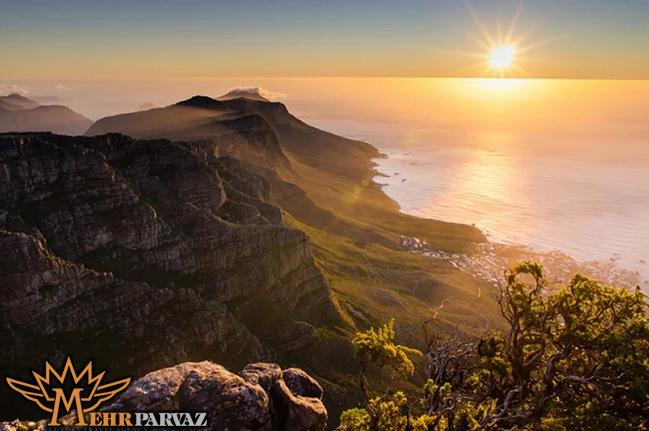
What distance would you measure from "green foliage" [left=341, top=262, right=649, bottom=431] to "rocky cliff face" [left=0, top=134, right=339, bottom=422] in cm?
4943

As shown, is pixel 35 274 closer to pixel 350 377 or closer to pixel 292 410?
pixel 292 410

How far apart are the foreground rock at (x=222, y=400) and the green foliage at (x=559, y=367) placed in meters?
4.48

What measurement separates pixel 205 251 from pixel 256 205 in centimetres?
3533

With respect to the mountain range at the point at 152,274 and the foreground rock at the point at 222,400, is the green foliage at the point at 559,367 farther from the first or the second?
the mountain range at the point at 152,274

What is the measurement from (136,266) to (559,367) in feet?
230

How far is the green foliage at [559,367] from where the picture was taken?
24688 mm

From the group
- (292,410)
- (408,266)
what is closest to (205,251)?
(292,410)

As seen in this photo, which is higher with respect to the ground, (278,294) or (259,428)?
(259,428)

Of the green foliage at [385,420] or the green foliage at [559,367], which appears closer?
the green foliage at [559,367]

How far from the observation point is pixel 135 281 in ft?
240

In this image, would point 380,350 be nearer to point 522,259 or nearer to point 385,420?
point 385,420

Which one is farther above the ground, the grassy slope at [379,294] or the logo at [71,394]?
the logo at [71,394]

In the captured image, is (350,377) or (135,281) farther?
(350,377)

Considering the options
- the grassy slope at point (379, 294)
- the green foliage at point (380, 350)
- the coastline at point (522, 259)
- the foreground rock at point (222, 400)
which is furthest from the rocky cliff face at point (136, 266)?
the coastline at point (522, 259)
